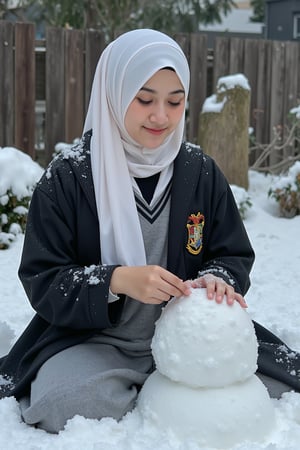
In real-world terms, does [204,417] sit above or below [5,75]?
below

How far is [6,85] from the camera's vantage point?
6359 mm

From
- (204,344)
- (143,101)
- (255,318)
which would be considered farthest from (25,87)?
(204,344)

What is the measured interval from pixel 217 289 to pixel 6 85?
14.9 feet

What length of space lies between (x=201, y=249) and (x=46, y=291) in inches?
22.4

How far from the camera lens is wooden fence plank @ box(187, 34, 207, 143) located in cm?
704

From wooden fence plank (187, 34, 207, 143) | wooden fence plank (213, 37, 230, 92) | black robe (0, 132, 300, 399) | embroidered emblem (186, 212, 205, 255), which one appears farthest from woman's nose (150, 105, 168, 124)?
wooden fence plank (213, 37, 230, 92)

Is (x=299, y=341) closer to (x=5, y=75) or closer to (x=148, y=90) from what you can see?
(x=148, y=90)

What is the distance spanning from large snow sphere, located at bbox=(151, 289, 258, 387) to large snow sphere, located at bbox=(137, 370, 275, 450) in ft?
0.12

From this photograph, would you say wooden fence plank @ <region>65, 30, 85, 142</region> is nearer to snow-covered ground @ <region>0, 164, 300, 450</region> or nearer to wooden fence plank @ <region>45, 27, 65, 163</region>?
wooden fence plank @ <region>45, 27, 65, 163</region>

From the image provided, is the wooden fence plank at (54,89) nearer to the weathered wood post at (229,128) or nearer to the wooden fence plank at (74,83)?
the wooden fence plank at (74,83)

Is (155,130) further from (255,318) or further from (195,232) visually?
(255,318)

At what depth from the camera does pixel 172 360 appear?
2184mm

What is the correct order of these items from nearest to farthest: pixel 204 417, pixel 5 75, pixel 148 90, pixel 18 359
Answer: pixel 204 417 < pixel 148 90 < pixel 18 359 < pixel 5 75

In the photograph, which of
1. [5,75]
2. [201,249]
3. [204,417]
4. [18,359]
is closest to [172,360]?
[204,417]
